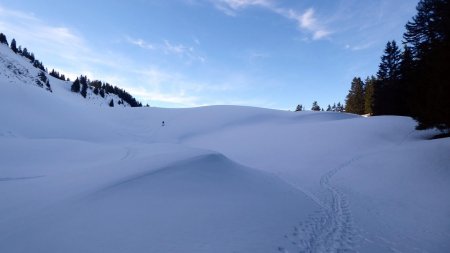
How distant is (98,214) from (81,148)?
14544 millimetres

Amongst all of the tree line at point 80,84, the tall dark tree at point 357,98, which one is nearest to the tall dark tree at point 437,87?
the tall dark tree at point 357,98

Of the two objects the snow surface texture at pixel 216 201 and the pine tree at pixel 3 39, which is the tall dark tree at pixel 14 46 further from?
the snow surface texture at pixel 216 201

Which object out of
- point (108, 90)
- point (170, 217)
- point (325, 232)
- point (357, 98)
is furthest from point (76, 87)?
point (325, 232)

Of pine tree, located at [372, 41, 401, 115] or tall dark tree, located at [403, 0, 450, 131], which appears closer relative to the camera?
tall dark tree, located at [403, 0, 450, 131]

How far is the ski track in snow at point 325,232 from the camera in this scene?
755 centimetres

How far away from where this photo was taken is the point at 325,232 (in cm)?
877

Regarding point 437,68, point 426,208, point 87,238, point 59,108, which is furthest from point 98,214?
point 59,108

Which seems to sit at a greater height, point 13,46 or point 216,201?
point 13,46

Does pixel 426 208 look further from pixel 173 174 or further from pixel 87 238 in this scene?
pixel 87 238

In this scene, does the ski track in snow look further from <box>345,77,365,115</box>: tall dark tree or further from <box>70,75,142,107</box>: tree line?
<box>70,75,142,107</box>: tree line

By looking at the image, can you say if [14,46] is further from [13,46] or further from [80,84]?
[80,84]

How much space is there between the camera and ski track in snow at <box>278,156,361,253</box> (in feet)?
24.8

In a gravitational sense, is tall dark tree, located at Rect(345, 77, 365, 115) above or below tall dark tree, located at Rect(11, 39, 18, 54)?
below

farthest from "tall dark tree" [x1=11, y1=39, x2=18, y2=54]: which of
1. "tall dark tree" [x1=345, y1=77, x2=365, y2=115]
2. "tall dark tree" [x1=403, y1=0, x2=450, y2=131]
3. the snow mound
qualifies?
"tall dark tree" [x1=403, y1=0, x2=450, y2=131]
